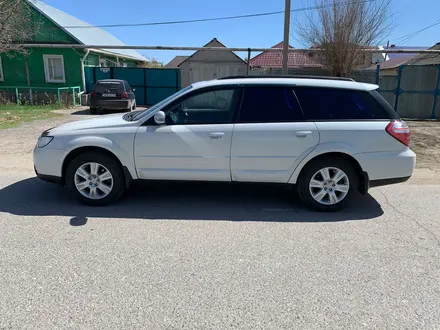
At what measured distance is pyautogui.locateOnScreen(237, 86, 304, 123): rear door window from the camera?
4406 mm

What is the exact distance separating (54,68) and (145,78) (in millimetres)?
5659

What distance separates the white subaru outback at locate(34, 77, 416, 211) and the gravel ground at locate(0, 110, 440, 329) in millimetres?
431

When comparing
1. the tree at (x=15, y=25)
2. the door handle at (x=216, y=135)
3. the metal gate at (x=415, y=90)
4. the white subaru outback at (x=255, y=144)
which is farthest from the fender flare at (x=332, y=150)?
the tree at (x=15, y=25)

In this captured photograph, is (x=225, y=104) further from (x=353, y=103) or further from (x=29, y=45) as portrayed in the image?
(x=29, y=45)

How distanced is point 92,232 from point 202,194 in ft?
5.91

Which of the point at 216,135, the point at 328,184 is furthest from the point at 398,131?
Result: the point at 216,135

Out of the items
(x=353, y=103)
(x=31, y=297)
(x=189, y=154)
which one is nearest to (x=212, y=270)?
(x=31, y=297)

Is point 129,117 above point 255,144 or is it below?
above

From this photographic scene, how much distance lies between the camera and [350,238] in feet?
12.3

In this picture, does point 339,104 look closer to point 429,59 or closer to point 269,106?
point 269,106

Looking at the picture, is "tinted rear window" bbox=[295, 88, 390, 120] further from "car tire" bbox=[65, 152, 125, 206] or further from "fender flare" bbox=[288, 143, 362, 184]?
"car tire" bbox=[65, 152, 125, 206]

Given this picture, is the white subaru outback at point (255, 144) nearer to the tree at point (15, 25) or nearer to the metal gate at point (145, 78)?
the tree at point (15, 25)

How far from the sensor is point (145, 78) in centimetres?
1959

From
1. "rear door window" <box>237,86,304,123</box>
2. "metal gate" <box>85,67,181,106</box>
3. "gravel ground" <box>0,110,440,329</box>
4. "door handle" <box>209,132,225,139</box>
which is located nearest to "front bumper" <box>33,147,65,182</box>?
"gravel ground" <box>0,110,440,329</box>
